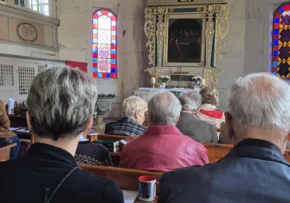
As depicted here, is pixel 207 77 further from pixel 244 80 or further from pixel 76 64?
pixel 244 80

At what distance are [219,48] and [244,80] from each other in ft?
23.1

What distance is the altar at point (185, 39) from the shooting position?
25.3 feet

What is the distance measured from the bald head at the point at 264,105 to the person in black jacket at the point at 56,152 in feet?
1.62

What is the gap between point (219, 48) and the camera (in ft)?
25.5

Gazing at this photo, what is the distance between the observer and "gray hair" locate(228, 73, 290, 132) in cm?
96

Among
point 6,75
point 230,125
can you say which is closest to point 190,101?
point 230,125

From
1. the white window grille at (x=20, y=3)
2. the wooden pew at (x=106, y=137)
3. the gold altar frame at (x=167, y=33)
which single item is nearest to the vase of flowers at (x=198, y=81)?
the gold altar frame at (x=167, y=33)

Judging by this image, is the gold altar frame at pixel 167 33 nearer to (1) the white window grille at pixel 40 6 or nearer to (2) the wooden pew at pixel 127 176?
(1) the white window grille at pixel 40 6

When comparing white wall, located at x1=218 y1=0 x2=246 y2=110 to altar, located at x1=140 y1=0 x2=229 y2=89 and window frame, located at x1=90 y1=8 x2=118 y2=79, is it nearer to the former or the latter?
altar, located at x1=140 y1=0 x2=229 y2=89

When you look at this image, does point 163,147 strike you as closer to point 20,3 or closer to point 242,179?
point 242,179

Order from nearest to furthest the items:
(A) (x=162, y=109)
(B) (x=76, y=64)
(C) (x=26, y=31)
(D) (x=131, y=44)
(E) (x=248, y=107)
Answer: (E) (x=248, y=107) → (A) (x=162, y=109) → (C) (x=26, y=31) → (B) (x=76, y=64) → (D) (x=131, y=44)

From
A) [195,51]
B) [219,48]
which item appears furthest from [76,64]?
[219,48]

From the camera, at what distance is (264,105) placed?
3.16 ft

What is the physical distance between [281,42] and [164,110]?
263 inches
